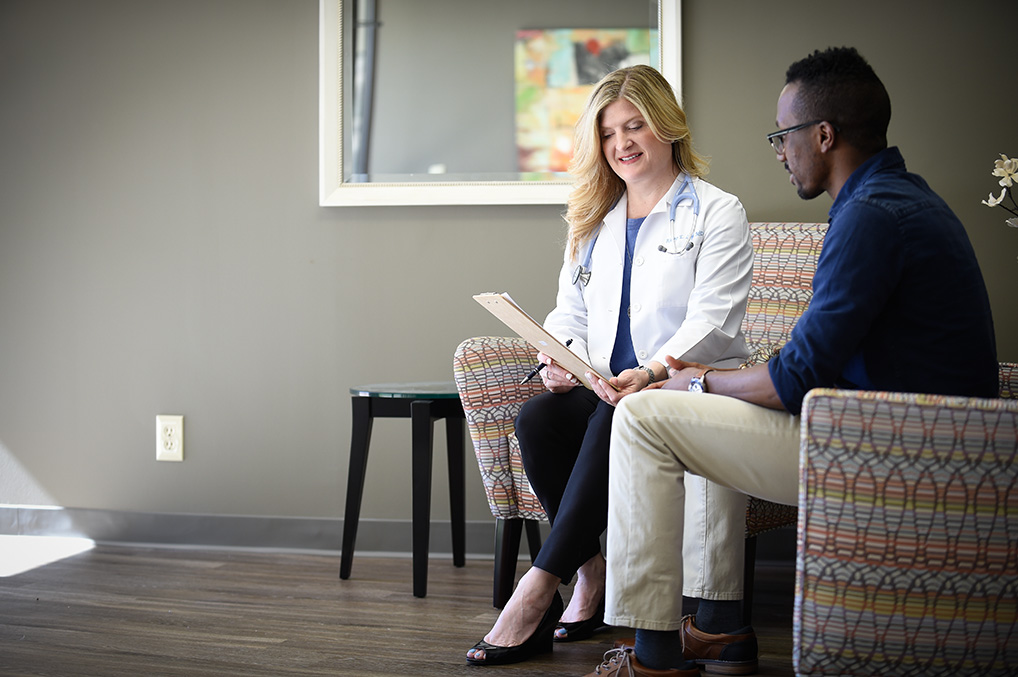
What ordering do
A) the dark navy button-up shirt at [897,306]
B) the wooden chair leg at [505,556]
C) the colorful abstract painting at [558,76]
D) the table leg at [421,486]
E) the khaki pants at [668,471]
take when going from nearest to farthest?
the dark navy button-up shirt at [897,306] < the khaki pants at [668,471] < the wooden chair leg at [505,556] < the table leg at [421,486] < the colorful abstract painting at [558,76]

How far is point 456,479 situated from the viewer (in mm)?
2562

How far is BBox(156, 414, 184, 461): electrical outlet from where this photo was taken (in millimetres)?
2883

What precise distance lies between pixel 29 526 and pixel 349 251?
1.39 metres

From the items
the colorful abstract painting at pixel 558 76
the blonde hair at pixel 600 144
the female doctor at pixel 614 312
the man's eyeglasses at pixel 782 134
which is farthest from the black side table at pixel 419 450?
the man's eyeglasses at pixel 782 134

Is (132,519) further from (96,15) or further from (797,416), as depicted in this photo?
(797,416)

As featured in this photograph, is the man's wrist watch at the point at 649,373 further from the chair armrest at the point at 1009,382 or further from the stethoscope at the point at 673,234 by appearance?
the chair armrest at the point at 1009,382

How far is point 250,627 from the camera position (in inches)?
78.0

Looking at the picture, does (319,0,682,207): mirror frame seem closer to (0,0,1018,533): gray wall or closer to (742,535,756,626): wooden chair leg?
(0,0,1018,533): gray wall

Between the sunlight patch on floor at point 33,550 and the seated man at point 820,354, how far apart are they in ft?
6.06

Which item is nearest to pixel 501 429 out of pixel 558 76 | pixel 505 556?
pixel 505 556

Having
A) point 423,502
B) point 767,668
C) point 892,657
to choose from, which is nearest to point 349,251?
point 423,502

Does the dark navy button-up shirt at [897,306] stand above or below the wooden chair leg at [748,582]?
above

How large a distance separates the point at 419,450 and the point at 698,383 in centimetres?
100

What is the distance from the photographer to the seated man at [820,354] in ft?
4.08
